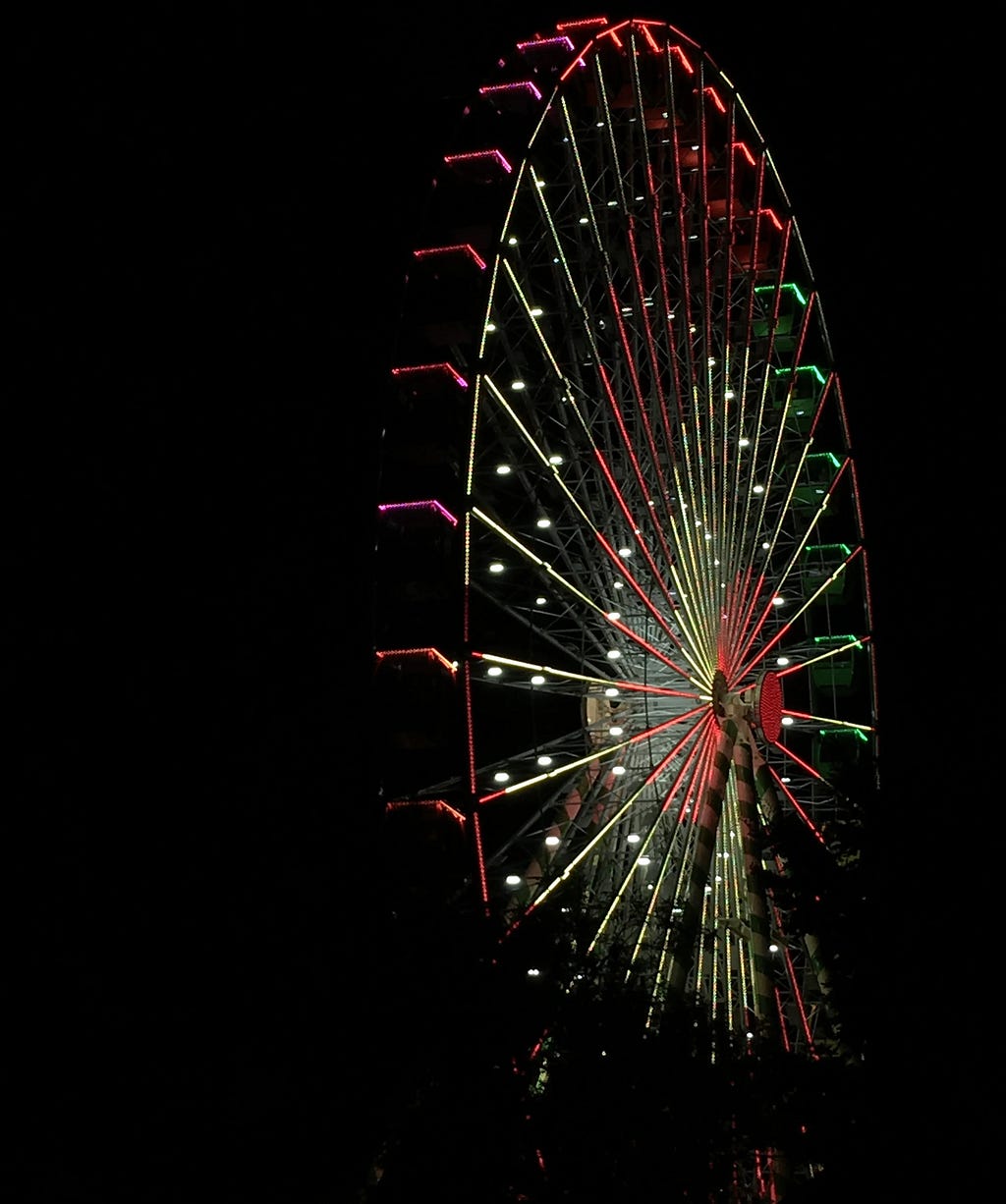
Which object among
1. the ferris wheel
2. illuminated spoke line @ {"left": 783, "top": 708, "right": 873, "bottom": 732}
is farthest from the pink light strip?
illuminated spoke line @ {"left": 783, "top": 708, "right": 873, "bottom": 732}

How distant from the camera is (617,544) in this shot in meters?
19.1

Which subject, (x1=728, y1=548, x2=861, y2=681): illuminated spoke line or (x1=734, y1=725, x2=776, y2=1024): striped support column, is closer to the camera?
(x1=734, y1=725, x2=776, y2=1024): striped support column

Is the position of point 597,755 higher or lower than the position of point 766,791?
higher

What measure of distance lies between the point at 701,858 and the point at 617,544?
383 centimetres

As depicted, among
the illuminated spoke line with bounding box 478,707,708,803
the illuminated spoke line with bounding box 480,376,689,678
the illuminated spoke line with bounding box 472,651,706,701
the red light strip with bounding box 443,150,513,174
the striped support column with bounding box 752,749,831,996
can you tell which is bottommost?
the striped support column with bounding box 752,749,831,996

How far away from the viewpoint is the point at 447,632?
15719mm

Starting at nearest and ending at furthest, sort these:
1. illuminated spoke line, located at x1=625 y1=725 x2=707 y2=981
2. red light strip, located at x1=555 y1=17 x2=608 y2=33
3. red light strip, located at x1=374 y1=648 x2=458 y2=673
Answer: red light strip, located at x1=374 y1=648 x2=458 y2=673, illuminated spoke line, located at x1=625 y1=725 x2=707 y2=981, red light strip, located at x1=555 y1=17 x2=608 y2=33

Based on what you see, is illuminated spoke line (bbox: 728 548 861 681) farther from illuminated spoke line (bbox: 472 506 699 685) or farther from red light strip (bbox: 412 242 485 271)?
red light strip (bbox: 412 242 485 271)

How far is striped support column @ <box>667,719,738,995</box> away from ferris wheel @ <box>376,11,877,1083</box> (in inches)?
1.4

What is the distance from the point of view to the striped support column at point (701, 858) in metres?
16.3

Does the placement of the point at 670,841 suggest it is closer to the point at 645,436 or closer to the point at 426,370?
the point at 645,436

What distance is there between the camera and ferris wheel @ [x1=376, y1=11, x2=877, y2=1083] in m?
16.2

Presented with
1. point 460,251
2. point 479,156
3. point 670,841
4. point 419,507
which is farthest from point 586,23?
point 670,841

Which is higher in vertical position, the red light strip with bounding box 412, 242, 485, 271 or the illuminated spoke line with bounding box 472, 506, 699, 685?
the red light strip with bounding box 412, 242, 485, 271
